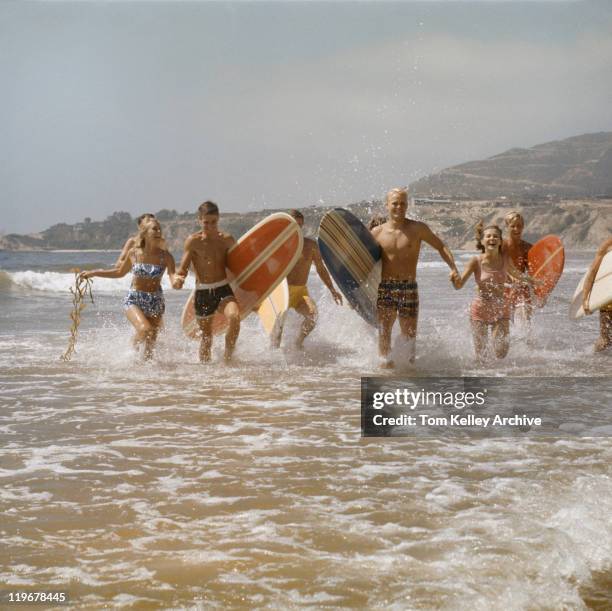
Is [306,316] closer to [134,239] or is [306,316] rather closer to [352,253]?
[352,253]

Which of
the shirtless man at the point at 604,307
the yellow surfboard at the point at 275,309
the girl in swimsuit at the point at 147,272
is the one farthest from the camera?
the yellow surfboard at the point at 275,309

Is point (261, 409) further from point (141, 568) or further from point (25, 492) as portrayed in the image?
point (141, 568)

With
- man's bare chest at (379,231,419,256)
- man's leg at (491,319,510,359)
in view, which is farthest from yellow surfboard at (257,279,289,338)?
man's leg at (491,319,510,359)

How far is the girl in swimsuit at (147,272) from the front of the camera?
7.33m

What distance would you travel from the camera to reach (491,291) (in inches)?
292

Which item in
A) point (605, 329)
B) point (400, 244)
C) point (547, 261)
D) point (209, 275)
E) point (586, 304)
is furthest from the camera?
point (547, 261)

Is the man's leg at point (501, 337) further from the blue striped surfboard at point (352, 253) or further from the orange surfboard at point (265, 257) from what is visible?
the orange surfboard at point (265, 257)

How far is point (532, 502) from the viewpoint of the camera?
3311 millimetres

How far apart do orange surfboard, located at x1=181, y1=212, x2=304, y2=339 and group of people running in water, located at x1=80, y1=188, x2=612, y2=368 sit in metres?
0.29

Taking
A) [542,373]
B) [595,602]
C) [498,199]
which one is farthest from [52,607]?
[498,199]

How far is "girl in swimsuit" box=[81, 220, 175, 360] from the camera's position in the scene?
7332 millimetres

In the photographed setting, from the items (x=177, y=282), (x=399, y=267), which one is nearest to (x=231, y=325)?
(x=177, y=282)

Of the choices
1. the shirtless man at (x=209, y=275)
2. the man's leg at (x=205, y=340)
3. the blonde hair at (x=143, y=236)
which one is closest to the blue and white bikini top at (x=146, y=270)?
the blonde hair at (x=143, y=236)

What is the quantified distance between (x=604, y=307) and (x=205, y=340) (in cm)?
408
